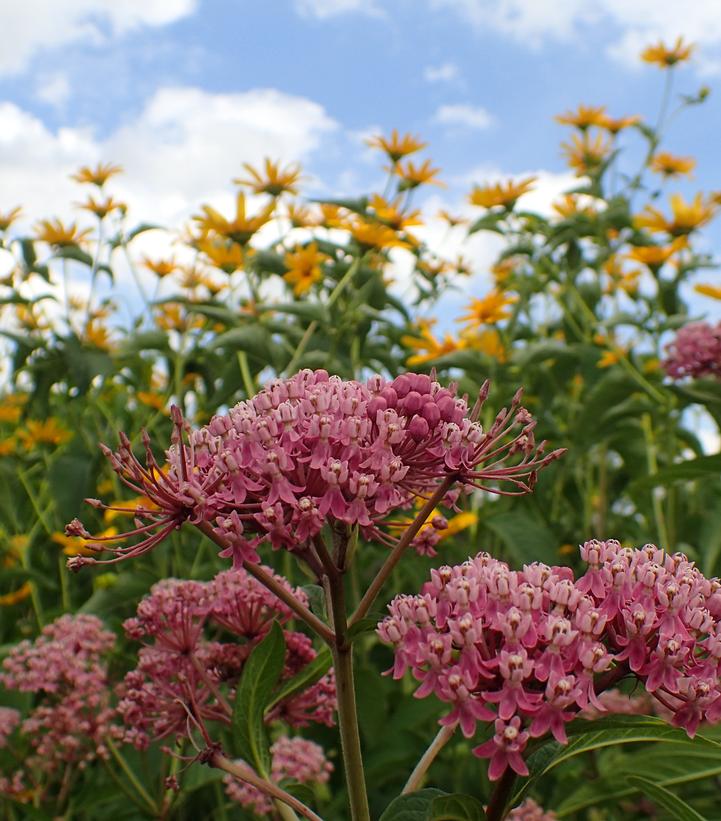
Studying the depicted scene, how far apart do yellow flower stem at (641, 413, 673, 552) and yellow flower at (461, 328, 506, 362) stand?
0.43 metres

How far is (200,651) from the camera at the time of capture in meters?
1.21

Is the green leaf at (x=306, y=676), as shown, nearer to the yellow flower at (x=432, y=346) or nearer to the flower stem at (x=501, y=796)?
the flower stem at (x=501, y=796)

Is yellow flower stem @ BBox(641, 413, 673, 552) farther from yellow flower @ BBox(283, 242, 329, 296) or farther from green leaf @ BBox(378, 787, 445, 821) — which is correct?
green leaf @ BBox(378, 787, 445, 821)

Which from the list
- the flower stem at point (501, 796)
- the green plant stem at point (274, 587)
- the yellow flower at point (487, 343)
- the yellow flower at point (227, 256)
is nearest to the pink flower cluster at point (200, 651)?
the green plant stem at point (274, 587)

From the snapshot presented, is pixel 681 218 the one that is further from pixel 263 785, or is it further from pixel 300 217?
pixel 263 785

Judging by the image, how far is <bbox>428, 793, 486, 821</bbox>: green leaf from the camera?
0.81m

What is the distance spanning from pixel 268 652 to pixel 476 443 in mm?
289

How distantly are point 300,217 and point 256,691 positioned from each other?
2.20m

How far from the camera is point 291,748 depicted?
1.49 meters

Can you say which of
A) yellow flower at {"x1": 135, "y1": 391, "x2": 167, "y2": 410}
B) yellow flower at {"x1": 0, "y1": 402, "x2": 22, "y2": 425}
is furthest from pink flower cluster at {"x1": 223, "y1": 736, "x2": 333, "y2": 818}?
yellow flower at {"x1": 0, "y1": 402, "x2": 22, "y2": 425}

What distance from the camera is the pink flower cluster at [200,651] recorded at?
1160 mm

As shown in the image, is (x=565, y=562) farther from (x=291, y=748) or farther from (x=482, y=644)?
(x=482, y=644)

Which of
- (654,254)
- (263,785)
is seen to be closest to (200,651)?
(263,785)

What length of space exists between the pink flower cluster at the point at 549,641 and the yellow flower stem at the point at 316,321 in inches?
51.6
